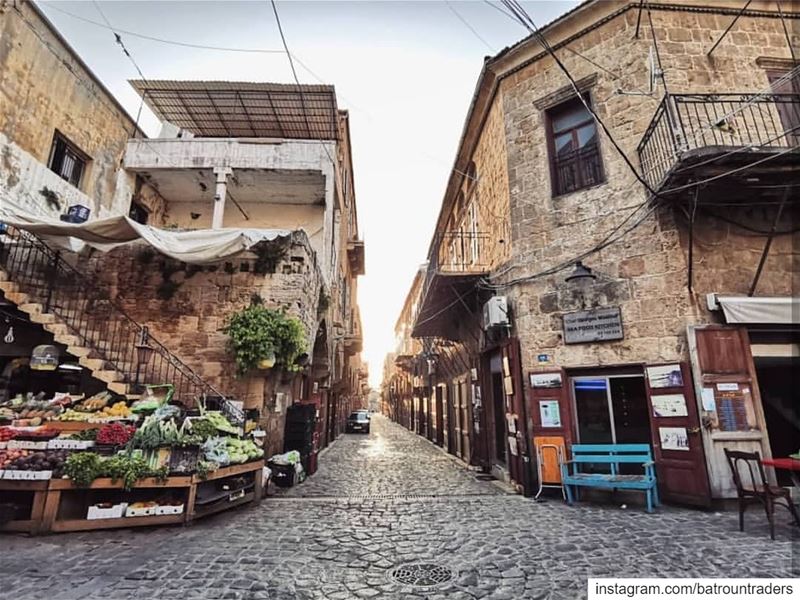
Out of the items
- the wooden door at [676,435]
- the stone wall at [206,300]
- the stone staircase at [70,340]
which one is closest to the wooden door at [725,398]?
the wooden door at [676,435]

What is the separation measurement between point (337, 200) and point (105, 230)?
30.6 ft

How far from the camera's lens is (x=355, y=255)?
23953 mm

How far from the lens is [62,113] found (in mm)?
10461

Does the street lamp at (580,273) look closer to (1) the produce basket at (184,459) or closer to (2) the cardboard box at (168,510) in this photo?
(1) the produce basket at (184,459)

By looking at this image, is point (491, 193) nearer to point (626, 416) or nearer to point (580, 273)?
point (580, 273)

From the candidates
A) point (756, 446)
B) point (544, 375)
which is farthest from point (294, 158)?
point (756, 446)

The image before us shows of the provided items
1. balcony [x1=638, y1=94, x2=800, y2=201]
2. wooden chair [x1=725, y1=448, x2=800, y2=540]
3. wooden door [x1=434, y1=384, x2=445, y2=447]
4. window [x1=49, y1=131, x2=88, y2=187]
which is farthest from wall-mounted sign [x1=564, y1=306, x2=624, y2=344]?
window [x1=49, y1=131, x2=88, y2=187]

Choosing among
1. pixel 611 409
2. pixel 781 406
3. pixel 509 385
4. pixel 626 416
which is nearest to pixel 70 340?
pixel 509 385

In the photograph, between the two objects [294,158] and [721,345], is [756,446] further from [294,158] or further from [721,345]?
[294,158]

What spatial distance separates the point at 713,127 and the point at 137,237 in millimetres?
10785

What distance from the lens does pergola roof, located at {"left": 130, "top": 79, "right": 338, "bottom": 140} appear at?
12.9 m

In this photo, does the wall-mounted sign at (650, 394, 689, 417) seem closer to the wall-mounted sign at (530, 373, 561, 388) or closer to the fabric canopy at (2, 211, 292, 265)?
the wall-mounted sign at (530, 373, 561, 388)

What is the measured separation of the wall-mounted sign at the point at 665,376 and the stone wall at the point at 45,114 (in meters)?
13.5

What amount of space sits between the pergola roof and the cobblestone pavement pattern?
1245 cm
